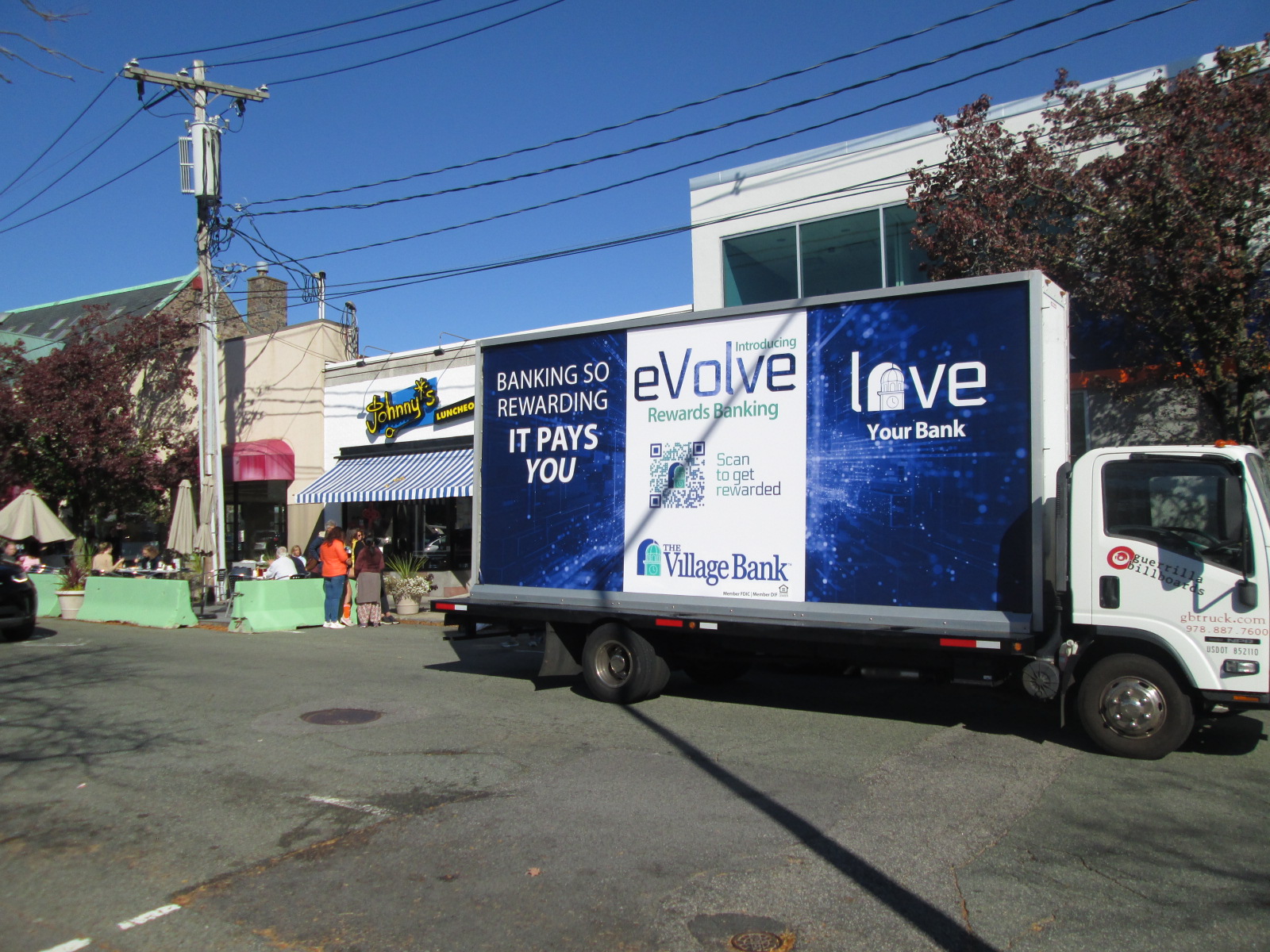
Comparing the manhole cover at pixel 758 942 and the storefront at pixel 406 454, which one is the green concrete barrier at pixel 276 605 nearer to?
the storefront at pixel 406 454

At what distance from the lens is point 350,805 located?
6.21 meters

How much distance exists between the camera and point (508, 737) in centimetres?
815

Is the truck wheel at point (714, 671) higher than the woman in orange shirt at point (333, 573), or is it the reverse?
the woman in orange shirt at point (333, 573)

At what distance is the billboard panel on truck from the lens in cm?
763

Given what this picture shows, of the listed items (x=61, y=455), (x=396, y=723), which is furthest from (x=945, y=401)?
(x=61, y=455)

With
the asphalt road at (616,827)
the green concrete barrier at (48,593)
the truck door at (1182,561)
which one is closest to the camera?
the asphalt road at (616,827)

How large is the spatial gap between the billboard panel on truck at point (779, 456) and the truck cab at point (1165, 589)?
1.65 feet

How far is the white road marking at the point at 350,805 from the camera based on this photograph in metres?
6.05

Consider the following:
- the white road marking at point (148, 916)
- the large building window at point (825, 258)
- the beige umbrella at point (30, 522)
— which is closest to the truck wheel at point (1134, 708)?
the white road marking at point (148, 916)

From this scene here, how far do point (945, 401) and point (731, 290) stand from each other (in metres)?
10.8

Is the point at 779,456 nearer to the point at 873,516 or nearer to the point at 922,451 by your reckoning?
the point at 873,516

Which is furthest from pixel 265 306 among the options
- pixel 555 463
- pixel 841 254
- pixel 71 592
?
pixel 555 463

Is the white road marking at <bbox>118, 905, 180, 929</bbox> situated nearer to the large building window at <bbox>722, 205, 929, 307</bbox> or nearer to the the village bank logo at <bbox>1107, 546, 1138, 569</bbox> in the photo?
the the village bank logo at <bbox>1107, 546, 1138, 569</bbox>

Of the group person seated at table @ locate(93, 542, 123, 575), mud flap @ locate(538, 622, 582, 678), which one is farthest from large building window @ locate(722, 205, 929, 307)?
person seated at table @ locate(93, 542, 123, 575)
